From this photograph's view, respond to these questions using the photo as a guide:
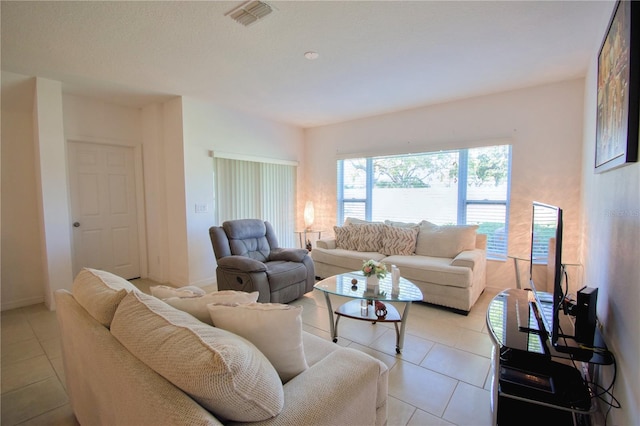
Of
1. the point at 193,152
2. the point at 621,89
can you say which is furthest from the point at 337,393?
the point at 193,152

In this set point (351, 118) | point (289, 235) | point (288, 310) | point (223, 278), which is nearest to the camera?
point (288, 310)

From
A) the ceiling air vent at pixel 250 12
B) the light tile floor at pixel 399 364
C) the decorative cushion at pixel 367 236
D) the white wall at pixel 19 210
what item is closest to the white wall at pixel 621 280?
the light tile floor at pixel 399 364

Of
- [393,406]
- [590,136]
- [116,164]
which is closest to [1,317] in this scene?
[116,164]

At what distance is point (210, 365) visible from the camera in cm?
82

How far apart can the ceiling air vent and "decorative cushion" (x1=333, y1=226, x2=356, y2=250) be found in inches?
116

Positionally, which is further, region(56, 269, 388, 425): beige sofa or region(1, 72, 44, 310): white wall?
region(1, 72, 44, 310): white wall

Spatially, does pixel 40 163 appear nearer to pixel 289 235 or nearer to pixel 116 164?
pixel 116 164

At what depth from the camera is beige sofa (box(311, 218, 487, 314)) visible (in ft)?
10.5

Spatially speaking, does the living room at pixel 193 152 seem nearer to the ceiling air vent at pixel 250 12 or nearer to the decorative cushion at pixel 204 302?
the ceiling air vent at pixel 250 12

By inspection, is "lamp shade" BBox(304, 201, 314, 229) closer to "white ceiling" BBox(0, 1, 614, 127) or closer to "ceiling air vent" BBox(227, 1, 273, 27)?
"white ceiling" BBox(0, 1, 614, 127)

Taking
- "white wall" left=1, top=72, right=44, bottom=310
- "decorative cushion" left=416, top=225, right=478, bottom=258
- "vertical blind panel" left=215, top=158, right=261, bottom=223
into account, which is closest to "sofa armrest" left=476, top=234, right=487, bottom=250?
"decorative cushion" left=416, top=225, right=478, bottom=258

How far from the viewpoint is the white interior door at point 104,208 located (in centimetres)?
392

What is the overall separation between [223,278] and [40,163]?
2219 millimetres

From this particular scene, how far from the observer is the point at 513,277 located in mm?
3771
